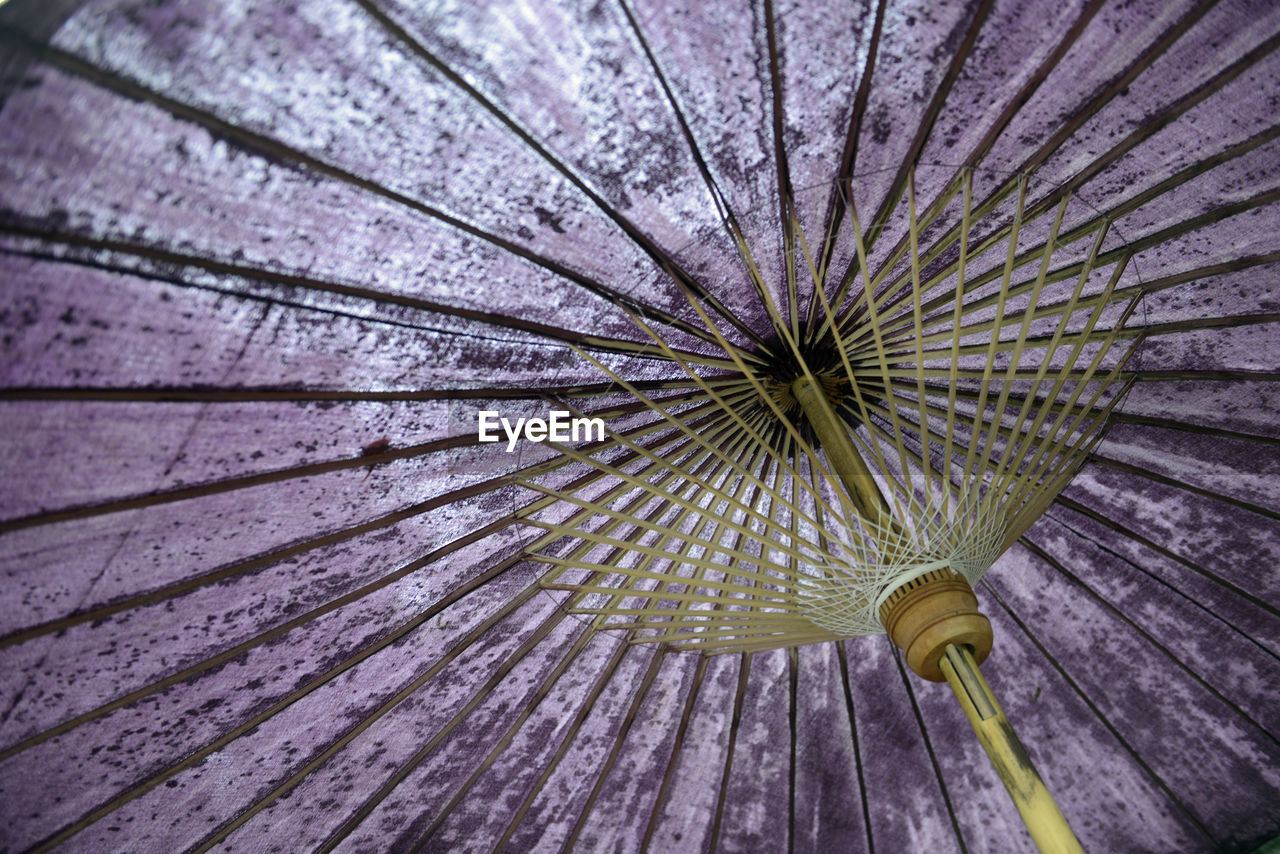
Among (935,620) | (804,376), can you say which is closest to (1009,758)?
(935,620)

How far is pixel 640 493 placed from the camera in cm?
282

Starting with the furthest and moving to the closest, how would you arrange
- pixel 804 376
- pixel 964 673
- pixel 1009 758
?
pixel 804 376 → pixel 964 673 → pixel 1009 758

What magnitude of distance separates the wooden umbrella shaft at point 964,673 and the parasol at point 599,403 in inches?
2.4

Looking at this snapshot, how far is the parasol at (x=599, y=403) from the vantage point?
1556mm

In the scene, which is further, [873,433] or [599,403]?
[599,403]

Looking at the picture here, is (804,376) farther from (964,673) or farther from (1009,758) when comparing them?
(1009,758)

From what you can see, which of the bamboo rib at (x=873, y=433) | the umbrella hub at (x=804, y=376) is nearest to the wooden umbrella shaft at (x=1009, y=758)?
the bamboo rib at (x=873, y=433)

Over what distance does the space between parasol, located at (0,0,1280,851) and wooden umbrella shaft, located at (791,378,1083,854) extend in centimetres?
6

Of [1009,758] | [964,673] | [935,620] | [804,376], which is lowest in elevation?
[1009,758]

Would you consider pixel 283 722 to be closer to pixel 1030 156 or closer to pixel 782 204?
pixel 782 204

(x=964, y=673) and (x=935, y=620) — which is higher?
(x=935, y=620)

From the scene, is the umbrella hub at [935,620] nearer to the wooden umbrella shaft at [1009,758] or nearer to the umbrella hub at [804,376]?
the wooden umbrella shaft at [1009,758]

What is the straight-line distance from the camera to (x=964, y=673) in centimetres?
206

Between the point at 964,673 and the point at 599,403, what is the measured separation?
130 cm
